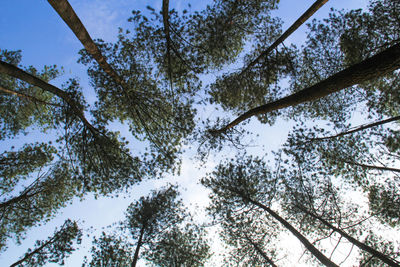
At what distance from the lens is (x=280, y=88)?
858 centimetres

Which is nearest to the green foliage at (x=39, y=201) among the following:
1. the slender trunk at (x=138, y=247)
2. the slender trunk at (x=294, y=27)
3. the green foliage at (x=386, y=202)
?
the slender trunk at (x=138, y=247)

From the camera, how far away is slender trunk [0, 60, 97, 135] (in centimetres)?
435

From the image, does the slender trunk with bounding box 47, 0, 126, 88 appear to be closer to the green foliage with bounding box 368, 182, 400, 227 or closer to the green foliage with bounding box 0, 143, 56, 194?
the green foliage with bounding box 0, 143, 56, 194

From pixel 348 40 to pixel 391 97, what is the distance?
2767 mm

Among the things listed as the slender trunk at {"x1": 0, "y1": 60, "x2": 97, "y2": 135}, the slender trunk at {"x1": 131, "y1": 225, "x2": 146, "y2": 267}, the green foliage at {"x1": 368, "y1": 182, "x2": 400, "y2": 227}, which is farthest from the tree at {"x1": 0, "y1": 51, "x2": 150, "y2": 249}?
the green foliage at {"x1": 368, "y1": 182, "x2": 400, "y2": 227}

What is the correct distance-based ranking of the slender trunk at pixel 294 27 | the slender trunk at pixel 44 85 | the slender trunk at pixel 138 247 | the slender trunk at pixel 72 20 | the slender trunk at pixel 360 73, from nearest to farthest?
the slender trunk at pixel 360 73
the slender trunk at pixel 72 20
the slender trunk at pixel 44 85
the slender trunk at pixel 294 27
the slender trunk at pixel 138 247

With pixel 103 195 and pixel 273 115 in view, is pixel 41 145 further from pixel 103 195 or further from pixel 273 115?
pixel 273 115

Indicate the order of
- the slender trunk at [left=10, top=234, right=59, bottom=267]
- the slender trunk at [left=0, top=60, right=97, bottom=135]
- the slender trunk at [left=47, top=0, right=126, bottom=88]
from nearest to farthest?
the slender trunk at [left=47, top=0, right=126, bottom=88], the slender trunk at [left=0, top=60, right=97, bottom=135], the slender trunk at [left=10, top=234, right=59, bottom=267]

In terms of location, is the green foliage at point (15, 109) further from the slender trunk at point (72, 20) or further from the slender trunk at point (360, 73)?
the slender trunk at point (360, 73)

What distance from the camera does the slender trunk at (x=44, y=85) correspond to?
4354 millimetres

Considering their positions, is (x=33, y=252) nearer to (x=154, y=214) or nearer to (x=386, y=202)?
(x=154, y=214)

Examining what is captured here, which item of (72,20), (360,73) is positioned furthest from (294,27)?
(72,20)

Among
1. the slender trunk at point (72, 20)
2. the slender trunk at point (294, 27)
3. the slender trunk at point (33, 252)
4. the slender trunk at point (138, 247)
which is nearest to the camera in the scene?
the slender trunk at point (72, 20)

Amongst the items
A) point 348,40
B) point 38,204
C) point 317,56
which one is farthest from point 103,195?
point 348,40
